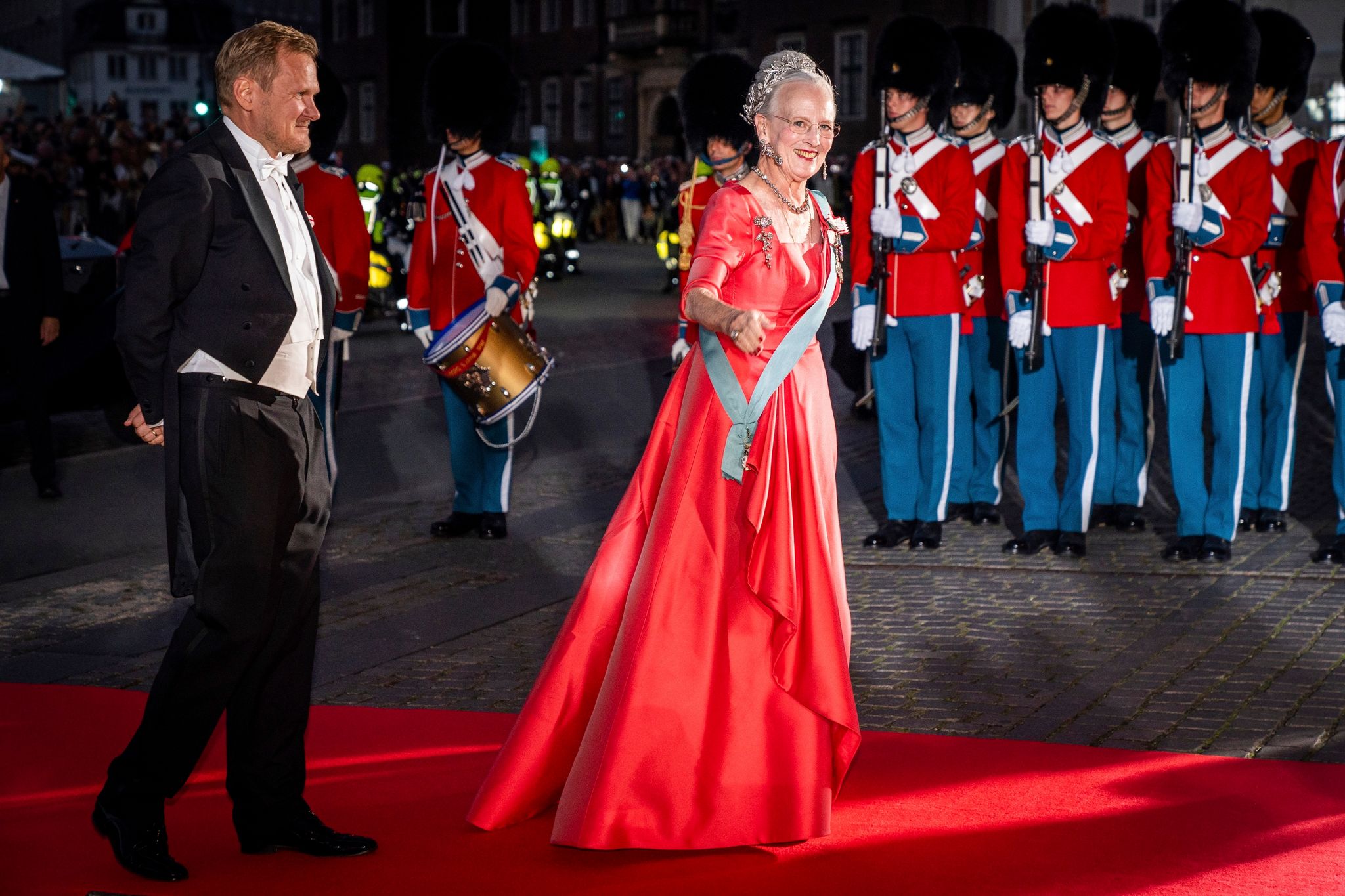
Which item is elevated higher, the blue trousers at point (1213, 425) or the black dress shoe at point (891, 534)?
the blue trousers at point (1213, 425)

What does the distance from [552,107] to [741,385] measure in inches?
2316

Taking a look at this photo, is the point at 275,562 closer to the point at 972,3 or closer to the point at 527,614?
the point at 527,614

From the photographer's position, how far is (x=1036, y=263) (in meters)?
7.51

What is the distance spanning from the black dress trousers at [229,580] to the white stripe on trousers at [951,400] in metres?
4.25

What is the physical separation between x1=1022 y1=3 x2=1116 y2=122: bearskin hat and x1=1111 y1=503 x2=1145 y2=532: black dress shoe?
1772 millimetres

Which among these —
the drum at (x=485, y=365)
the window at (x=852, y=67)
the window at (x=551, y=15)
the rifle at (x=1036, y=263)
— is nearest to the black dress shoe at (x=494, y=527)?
the drum at (x=485, y=365)

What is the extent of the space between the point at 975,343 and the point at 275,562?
5.14 metres

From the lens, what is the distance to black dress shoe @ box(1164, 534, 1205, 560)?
7.41 m

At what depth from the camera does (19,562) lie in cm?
748

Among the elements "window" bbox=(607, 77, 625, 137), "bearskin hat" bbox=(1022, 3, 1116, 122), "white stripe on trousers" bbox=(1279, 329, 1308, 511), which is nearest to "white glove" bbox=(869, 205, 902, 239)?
"bearskin hat" bbox=(1022, 3, 1116, 122)

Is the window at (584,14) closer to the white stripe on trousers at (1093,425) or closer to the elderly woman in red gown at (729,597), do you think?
the white stripe on trousers at (1093,425)

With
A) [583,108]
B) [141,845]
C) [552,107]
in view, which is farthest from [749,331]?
[552,107]

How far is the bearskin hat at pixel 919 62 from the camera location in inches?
301

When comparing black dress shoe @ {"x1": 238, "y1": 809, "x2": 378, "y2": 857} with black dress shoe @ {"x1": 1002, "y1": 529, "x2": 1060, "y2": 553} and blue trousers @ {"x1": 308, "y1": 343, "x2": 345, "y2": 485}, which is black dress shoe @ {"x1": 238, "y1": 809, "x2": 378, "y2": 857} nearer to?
blue trousers @ {"x1": 308, "y1": 343, "x2": 345, "y2": 485}
